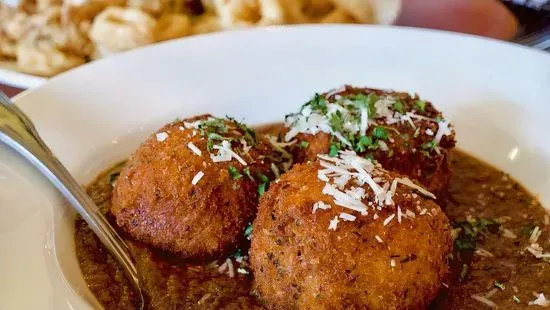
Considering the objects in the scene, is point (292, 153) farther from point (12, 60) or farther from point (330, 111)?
point (12, 60)

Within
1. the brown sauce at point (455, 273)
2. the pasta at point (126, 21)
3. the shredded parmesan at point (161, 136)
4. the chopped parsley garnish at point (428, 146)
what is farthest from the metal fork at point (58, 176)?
the pasta at point (126, 21)

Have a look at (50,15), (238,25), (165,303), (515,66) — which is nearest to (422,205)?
(165,303)

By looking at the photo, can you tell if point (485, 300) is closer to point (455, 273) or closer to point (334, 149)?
point (455, 273)

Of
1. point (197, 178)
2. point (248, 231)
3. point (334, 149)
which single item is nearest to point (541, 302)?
point (334, 149)

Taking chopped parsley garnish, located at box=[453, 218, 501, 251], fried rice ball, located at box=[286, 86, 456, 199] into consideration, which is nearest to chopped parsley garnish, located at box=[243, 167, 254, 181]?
fried rice ball, located at box=[286, 86, 456, 199]

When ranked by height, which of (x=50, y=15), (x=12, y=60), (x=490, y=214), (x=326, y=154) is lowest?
(x=12, y=60)

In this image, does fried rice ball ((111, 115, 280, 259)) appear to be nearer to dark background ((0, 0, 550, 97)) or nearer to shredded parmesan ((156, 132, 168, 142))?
shredded parmesan ((156, 132, 168, 142))
